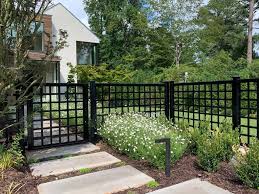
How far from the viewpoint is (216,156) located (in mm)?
4090

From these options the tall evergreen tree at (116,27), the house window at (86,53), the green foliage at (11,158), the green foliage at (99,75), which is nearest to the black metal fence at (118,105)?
the green foliage at (11,158)

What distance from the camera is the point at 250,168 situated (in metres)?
3.44

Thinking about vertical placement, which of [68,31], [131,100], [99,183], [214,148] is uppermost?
[68,31]

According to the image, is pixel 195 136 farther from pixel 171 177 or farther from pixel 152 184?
pixel 152 184

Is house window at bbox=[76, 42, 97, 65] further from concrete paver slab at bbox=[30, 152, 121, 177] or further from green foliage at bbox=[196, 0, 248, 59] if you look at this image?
concrete paver slab at bbox=[30, 152, 121, 177]

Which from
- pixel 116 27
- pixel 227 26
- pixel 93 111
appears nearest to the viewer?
pixel 93 111

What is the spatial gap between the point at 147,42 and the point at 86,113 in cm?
2086

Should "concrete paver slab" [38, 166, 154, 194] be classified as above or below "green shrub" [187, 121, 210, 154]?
below

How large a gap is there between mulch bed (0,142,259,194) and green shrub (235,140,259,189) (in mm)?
102

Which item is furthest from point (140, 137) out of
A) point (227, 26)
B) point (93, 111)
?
point (227, 26)

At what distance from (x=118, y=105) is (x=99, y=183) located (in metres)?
3.20

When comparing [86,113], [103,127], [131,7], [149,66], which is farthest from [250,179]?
[131,7]

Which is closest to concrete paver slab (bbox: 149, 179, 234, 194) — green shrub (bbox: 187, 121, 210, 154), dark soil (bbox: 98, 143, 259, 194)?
dark soil (bbox: 98, 143, 259, 194)

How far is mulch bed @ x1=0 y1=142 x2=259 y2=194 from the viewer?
3.58 m
